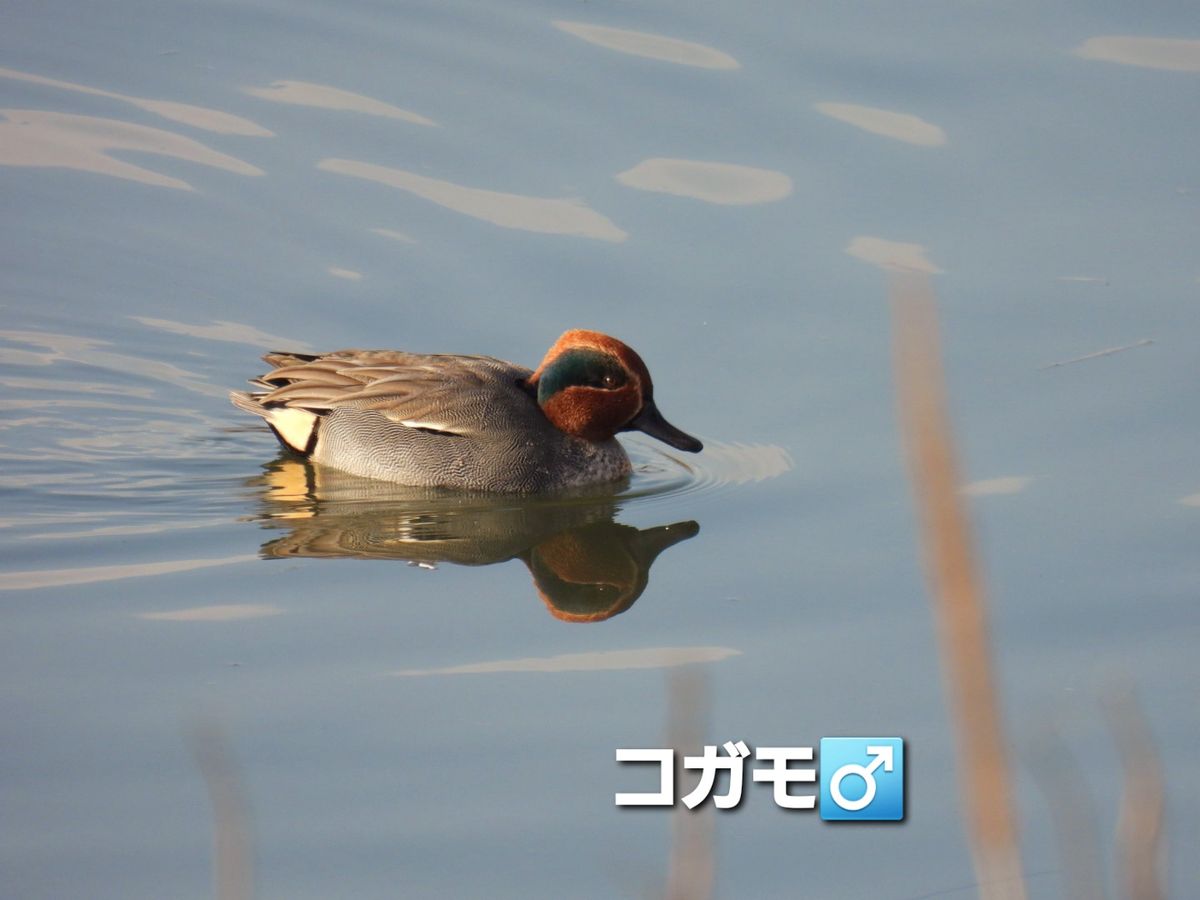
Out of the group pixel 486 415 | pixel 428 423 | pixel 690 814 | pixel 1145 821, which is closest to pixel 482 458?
pixel 486 415

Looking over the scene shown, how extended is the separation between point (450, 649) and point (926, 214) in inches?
212

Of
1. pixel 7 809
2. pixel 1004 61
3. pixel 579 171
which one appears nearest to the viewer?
pixel 7 809

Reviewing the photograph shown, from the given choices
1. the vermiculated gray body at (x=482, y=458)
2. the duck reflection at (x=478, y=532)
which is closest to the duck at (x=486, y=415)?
the vermiculated gray body at (x=482, y=458)

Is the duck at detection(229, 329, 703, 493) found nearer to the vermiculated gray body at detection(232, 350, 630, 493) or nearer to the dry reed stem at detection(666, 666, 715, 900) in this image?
the vermiculated gray body at detection(232, 350, 630, 493)

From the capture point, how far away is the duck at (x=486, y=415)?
898 centimetres

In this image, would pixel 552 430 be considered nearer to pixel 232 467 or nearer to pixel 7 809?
pixel 232 467

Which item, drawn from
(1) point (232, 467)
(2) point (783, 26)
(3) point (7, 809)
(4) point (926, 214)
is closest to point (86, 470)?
(1) point (232, 467)

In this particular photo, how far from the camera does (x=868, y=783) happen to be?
15.9ft

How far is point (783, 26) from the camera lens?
43.3ft

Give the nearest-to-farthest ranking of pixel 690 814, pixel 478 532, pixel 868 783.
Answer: pixel 690 814
pixel 868 783
pixel 478 532

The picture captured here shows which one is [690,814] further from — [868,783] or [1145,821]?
[868,783]

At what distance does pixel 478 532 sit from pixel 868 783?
382 centimetres

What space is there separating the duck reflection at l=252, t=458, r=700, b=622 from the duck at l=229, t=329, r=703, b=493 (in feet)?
0.39

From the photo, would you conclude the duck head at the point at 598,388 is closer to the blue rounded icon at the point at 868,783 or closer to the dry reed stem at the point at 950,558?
the blue rounded icon at the point at 868,783
